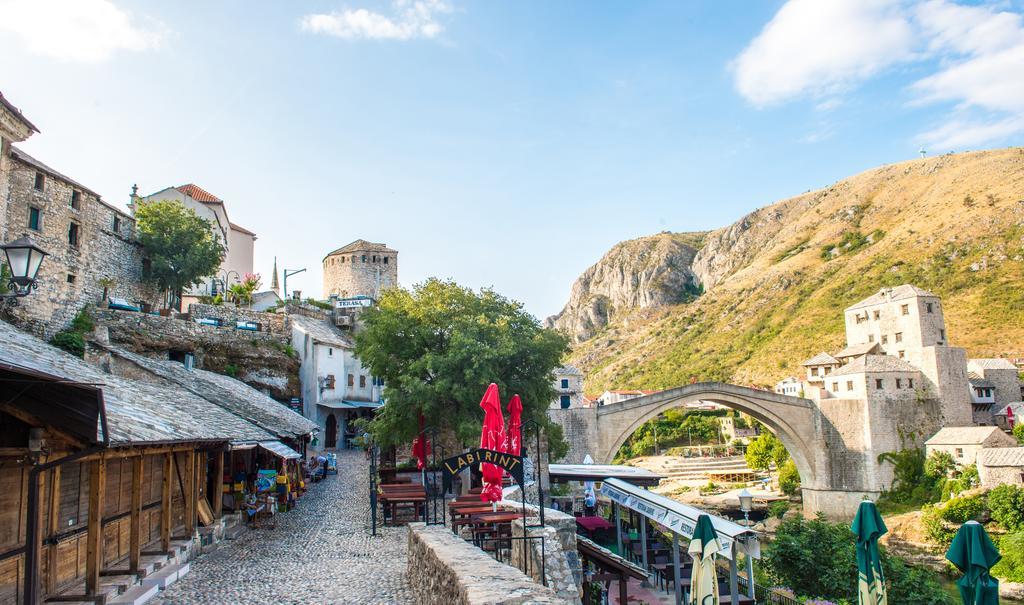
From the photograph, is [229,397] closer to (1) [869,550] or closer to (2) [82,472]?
(2) [82,472]

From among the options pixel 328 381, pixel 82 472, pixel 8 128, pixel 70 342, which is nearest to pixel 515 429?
pixel 82 472

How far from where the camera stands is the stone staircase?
5522 centimetres

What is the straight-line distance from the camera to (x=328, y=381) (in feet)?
115

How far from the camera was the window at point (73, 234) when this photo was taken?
95.2 ft

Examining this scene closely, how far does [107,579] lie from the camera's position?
867 cm

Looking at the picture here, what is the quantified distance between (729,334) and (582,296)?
209 ft

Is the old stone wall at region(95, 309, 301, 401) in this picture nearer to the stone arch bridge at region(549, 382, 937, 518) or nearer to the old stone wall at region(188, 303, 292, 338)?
the old stone wall at region(188, 303, 292, 338)

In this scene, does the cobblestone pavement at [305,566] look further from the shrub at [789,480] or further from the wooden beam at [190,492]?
the shrub at [789,480]

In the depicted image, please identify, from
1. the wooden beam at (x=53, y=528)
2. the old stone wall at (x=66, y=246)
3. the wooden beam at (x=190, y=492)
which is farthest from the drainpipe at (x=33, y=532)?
the old stone wall at (x=66, y=246)

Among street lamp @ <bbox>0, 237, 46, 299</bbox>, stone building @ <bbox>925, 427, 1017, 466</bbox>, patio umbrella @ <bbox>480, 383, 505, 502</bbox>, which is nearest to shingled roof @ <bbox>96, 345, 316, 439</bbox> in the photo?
patio umbrella @ <bbox>480, 383, 505, 502</bbox>

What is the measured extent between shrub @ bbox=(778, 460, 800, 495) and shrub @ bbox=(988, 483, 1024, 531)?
13906mm

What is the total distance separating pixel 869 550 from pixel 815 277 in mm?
79865

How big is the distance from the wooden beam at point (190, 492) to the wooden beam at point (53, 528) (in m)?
4.55

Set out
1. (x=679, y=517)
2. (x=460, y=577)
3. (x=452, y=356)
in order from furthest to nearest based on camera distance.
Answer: (x=452, y=356) → (x=679, y=517) → (x=460, y=577)
